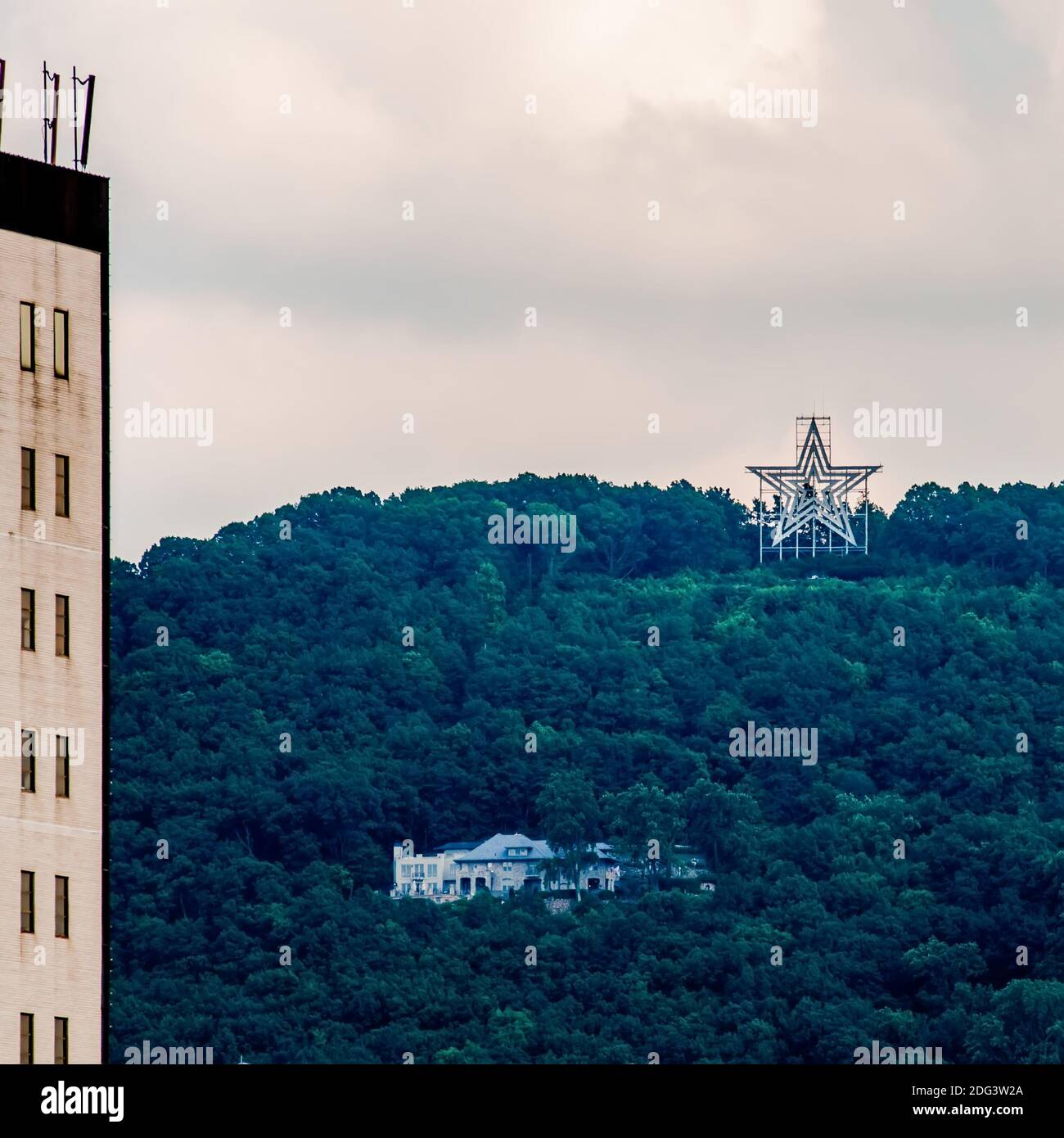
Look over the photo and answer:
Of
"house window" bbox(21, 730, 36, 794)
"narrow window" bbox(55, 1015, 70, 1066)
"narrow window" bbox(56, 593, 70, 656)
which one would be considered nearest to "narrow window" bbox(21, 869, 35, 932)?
"house window" bbox(21, 730, 36, 794)

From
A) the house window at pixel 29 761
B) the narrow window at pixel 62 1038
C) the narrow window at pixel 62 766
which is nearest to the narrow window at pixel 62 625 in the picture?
the narrow window at pixel 62 766

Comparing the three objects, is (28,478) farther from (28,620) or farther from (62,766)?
(62,766)

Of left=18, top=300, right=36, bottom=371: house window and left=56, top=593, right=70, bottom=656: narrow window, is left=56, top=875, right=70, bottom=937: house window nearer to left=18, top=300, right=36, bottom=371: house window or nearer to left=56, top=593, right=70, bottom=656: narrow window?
left=56, top=593, right=70, bottom=656: narrow window

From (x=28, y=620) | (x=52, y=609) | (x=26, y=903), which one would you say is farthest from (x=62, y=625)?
(x=26, y=903)
